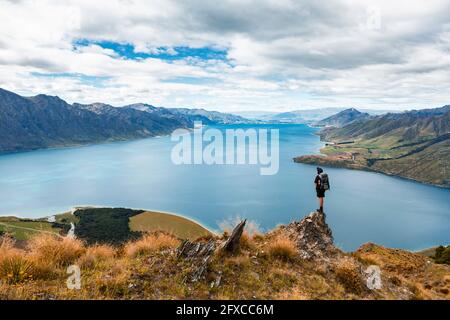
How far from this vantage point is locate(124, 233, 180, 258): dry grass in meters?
14.0

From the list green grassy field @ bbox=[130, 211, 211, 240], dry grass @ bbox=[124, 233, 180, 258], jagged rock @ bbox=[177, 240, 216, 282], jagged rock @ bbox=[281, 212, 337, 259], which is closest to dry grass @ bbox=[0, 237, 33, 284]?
dry grass @ bbox=[124, 233, 180, 258]

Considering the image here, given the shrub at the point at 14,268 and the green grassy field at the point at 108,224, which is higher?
the shrub at the point at 14,268

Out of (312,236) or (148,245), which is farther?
(312,236)

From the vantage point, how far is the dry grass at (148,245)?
13967mm

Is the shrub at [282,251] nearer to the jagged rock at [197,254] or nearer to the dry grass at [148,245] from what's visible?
the jagged rock at [197,254]

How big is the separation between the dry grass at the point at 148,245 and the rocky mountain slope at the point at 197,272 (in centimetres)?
4

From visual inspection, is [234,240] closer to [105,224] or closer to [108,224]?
[108,224]

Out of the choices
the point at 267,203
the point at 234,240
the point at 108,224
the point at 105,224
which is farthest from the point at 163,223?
the point at 234,240

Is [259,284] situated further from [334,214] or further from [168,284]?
[334,214]

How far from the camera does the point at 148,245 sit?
47.0 feet

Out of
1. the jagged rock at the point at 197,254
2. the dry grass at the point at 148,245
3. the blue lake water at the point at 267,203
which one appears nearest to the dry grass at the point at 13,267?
the dry grass at the point at 148,245

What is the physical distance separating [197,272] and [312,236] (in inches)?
308

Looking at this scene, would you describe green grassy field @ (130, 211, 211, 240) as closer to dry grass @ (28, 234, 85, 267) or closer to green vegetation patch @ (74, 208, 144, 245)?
green vegetation patch @ (74, 208, 144, 245)
